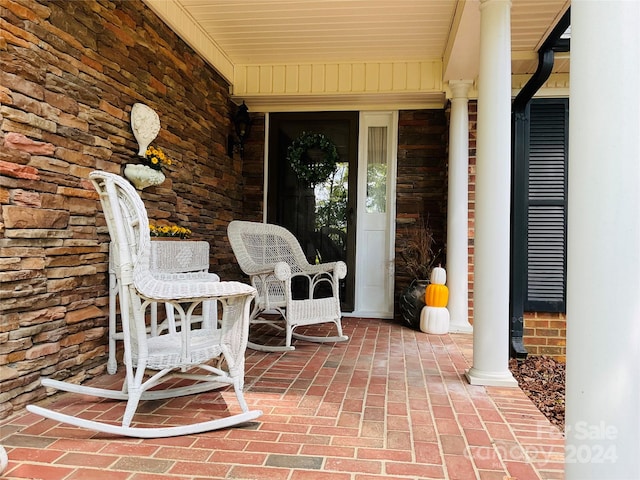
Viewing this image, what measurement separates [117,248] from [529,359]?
3.61 m

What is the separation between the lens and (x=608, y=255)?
1107 millimetres

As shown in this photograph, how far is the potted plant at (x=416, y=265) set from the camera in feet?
14.3

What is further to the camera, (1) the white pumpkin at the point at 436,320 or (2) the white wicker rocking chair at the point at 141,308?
(1) the white pumpkin at the point at 436,320

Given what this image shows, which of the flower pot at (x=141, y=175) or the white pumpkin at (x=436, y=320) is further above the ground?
the flower pot at (x=141, y=175)

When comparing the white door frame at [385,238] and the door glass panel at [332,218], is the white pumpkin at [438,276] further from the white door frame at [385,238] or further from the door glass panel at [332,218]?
the door glass panel at [332,218]

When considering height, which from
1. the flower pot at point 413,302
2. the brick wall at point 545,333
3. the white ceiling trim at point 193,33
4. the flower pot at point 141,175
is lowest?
the brick wall at point 545,333

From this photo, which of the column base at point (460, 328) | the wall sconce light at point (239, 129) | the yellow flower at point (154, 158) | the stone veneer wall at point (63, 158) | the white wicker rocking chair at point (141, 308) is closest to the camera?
the white wicker rocking chair at point (141, 308)

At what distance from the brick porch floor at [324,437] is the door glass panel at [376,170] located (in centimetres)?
262

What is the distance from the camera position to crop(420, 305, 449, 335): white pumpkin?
161 inches

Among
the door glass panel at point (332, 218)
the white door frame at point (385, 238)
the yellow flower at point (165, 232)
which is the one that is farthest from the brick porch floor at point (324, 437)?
the door glass panel at point (332, 218)

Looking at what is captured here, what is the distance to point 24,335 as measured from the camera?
2.08 meters

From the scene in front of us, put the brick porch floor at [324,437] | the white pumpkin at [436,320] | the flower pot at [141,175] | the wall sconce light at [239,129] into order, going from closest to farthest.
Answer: the brick porch floor at [324,437]
the flower pot at [141,175]
the white pumpkin at [436,320]
the wall sconce light at [239,129]

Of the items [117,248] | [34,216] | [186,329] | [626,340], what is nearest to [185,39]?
[34,216]

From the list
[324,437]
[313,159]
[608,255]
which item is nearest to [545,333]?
[313,159]
